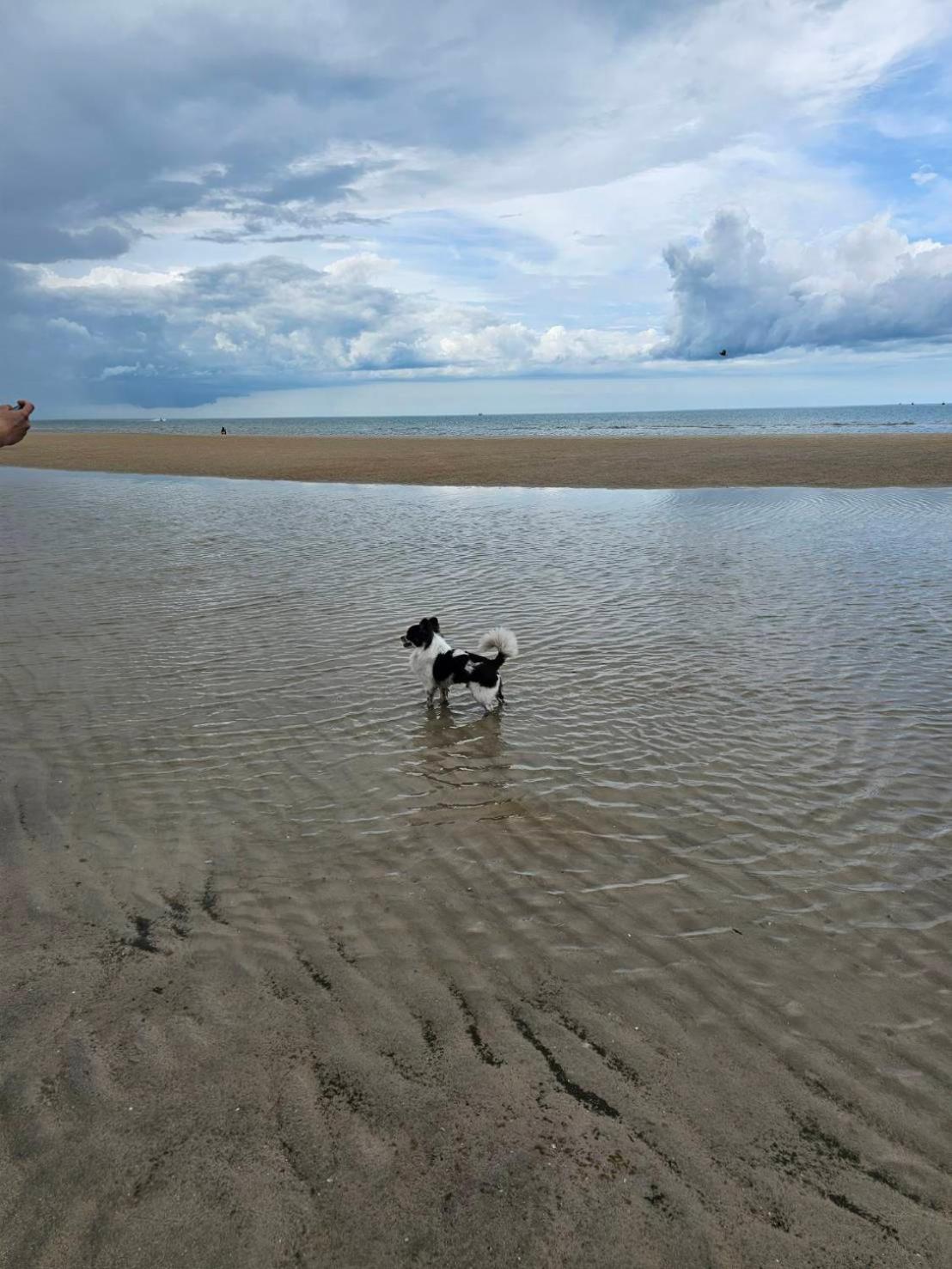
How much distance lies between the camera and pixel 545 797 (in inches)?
260

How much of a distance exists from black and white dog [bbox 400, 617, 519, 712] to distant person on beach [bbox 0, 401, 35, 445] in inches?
186

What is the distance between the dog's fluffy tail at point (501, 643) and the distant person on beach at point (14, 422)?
5.09 metres

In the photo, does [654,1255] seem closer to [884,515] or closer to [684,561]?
[684,561]

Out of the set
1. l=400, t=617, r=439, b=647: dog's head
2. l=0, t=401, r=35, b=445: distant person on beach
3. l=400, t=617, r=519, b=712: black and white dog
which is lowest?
l=400, t=617, r=519, b=712: black and white dog

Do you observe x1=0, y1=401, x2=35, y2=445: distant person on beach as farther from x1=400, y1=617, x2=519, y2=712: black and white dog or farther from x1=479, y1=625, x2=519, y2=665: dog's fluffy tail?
x1=479, y1=625, x2=519, y2=665: dog's fluffy tail

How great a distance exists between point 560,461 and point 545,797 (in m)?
36.5

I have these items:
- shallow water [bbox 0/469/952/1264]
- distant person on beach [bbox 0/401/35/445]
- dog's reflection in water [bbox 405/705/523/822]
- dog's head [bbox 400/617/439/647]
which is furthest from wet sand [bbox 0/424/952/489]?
distant person on beach [bbox 0/401/35/445]

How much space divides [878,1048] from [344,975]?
2867mm

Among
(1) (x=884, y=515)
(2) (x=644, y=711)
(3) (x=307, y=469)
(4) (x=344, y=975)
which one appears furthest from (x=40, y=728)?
(3) (x=307, y=469)

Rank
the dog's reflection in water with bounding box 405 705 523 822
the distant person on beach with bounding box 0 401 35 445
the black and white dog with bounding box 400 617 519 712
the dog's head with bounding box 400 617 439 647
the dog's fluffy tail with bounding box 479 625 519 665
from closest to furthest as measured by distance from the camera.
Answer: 1. the distant person on beach with bounding box 0 401 35 445
2. the dog's reflection in water with bounding box 405 705 523 822
3. the black and white dog with bounding box 400 617 519 712
4. the dog's fluffy tail with bounding box 479 625 519 665
5. the dog's head with bounding box 400 617 439 647

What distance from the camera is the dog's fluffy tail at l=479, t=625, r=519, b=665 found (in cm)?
850

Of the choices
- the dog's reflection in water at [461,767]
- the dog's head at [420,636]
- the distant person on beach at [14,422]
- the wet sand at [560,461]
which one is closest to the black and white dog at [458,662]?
the dog's head at [420,636]

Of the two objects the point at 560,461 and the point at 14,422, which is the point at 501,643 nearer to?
the point at 14,422

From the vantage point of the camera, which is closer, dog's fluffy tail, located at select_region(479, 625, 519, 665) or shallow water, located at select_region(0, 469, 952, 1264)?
shallow water, located at select_region(0, 469, 952, 1264)
